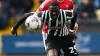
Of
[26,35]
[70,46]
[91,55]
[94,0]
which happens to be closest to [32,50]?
[26,35]

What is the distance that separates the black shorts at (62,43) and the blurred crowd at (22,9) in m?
6.84

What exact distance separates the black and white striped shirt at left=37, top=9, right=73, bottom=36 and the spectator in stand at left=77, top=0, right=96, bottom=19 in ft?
23.8

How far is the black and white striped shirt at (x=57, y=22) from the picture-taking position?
9656mm

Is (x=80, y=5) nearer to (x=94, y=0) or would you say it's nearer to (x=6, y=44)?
(x=94, y=0)

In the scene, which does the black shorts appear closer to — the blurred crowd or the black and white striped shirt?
the black and white striped shirt

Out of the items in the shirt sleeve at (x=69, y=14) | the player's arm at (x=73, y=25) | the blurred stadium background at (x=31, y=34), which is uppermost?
the shirt sleeve at (x=69, y=14)

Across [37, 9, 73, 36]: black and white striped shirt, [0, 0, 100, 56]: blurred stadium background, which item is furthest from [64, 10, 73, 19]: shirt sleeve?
[0, 0, 100, 56]: blurred stadium background

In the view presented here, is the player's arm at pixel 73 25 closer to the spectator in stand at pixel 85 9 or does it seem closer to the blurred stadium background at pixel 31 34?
the blurred stadium background at pixel 31 34

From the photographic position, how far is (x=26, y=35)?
16641 millimetres

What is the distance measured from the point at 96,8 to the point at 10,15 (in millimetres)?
3328

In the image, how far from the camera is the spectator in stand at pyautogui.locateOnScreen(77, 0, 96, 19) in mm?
17297

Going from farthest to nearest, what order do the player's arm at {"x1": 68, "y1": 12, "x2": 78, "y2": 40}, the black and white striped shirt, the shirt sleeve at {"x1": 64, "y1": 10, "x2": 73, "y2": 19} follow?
the player's arm at {"x1": 68, "y1": 12, "x2": 78, "y2": 40} < the shirt sleeve at {"x1": 64, "y1": 10, "x2": 73, "y2": 19} < the black and white striped shirt

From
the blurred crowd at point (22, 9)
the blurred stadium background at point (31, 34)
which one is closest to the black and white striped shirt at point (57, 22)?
the blurred stadium background at point (31, 34)

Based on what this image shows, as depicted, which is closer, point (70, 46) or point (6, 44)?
point (70, 46)
